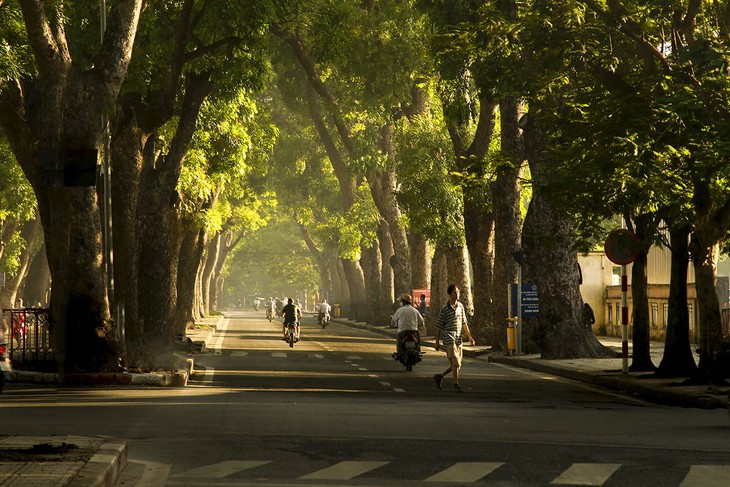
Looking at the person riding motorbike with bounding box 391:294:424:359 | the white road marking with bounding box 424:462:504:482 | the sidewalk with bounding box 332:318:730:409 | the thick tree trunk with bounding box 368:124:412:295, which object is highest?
the thick tree trunk with bounding box 368:124:412:295

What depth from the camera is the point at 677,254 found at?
992 inches

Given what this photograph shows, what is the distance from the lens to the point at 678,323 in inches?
1005

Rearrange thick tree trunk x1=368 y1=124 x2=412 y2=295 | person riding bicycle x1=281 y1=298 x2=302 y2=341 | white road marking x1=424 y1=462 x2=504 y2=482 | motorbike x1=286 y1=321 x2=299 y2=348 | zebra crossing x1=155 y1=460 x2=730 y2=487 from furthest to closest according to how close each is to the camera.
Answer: thick tree trunk x1=368 y1=124 x2=412 y2=295, person riding bicycle x1=281 y1=298 x2=302 y2=341, motorbike x1=286 y1=321 x2=299 y2=348, white road marking x1=424 y1=462 x2=504 y2=482, zebra crossing x1=155 y1=460 x2=730 y2=487

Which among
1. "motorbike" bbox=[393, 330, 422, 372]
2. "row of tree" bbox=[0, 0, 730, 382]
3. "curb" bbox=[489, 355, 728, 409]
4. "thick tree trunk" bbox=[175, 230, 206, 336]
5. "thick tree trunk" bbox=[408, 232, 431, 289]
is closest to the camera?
"curb" bbox=[489, 355, 728, 409]

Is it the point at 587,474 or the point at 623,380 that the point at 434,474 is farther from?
the point at 623,380

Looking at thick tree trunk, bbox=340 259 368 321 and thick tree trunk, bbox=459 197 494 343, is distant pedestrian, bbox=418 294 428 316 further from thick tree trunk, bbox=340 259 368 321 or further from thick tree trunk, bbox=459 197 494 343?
thick tree trunk, bbox=340 259 368 321

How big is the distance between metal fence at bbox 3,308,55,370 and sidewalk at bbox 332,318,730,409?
1018 cm

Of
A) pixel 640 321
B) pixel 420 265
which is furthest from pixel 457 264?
pixel 640 321

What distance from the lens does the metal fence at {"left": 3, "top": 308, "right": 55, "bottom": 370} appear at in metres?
26.1

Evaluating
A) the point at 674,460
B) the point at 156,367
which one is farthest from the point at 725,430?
the point at 156,367

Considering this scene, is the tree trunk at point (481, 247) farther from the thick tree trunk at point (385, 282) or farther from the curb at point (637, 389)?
the thick tree trunk at point (385, 282)

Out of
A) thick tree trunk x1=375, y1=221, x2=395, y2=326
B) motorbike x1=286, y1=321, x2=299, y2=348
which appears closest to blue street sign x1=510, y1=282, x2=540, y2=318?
motorbike x1=286, y1=321, x2=299, y2=348

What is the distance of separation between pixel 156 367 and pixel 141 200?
403cm

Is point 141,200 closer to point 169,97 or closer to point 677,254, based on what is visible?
point 169,97
